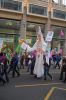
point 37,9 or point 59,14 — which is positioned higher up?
point 37,9

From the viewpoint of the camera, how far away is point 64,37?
44.2 metres

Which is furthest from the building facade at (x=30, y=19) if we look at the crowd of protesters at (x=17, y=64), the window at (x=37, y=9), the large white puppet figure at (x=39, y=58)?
the large white puppet figure at (x=39, y=58)

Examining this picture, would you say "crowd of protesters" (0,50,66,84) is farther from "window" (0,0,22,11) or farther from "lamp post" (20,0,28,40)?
"window" (0,0,22,11)

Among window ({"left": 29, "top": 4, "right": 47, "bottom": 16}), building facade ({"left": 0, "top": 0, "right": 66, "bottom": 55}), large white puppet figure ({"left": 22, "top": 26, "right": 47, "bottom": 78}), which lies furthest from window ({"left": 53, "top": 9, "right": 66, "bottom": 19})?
large white puppet figure ({"left": 22, "top": 26, "right": 47, "bottom": 78})

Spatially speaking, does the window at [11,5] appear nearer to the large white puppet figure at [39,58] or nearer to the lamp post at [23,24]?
the lamp post at [23,24]

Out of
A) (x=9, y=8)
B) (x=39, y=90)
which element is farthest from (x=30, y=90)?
(x=9, y=8)

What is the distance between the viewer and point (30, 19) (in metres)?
38.5

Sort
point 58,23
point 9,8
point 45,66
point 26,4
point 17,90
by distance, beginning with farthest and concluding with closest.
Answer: point 58,23 < point 26,4 < point 9,8 < point 45,66 < point 17,90

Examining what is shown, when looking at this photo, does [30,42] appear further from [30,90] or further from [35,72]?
[30,90]

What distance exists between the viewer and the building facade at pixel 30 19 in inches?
1407

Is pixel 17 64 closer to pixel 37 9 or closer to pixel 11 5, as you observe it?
pixel 11 5

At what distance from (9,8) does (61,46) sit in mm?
10850

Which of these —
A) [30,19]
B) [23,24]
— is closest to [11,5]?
[23,24]

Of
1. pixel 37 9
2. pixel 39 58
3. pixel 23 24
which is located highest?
pixel 37 9
